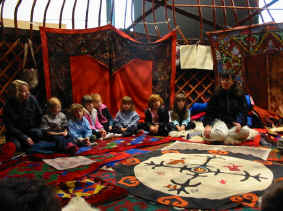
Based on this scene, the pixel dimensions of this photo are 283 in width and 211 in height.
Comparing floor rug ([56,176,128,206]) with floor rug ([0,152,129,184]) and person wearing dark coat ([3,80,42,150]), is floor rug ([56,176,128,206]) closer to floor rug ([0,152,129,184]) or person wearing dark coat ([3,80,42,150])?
floor rug ([0,152,129,184])

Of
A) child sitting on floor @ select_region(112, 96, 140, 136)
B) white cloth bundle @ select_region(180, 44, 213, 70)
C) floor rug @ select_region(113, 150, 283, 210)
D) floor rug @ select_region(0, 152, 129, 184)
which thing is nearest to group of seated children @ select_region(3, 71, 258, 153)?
child sitting on floor @ select_region(112, 96, 140, 136)

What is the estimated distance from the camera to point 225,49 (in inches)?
127

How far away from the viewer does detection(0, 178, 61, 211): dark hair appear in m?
0.38

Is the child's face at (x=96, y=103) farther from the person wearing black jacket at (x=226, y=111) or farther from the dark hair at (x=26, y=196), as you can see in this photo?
the dark hair at (x=26, y=196)

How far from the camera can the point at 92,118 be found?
2629 mm

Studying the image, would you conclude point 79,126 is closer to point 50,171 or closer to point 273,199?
point 50,171

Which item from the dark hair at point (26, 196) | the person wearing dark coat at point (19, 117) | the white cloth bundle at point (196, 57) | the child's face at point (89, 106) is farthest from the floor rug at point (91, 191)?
the white cloth bundle at point (196, 57)

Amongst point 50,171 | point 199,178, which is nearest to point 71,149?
point 50,171

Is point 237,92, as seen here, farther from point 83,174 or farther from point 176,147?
point 83,174

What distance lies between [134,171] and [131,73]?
190cm

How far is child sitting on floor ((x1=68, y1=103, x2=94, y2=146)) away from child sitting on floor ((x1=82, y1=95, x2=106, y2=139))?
144mm

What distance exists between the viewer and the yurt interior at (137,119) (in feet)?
3.98

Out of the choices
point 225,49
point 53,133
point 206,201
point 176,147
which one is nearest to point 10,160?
point 53,133

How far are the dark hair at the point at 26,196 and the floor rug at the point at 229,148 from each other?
5.34ft
